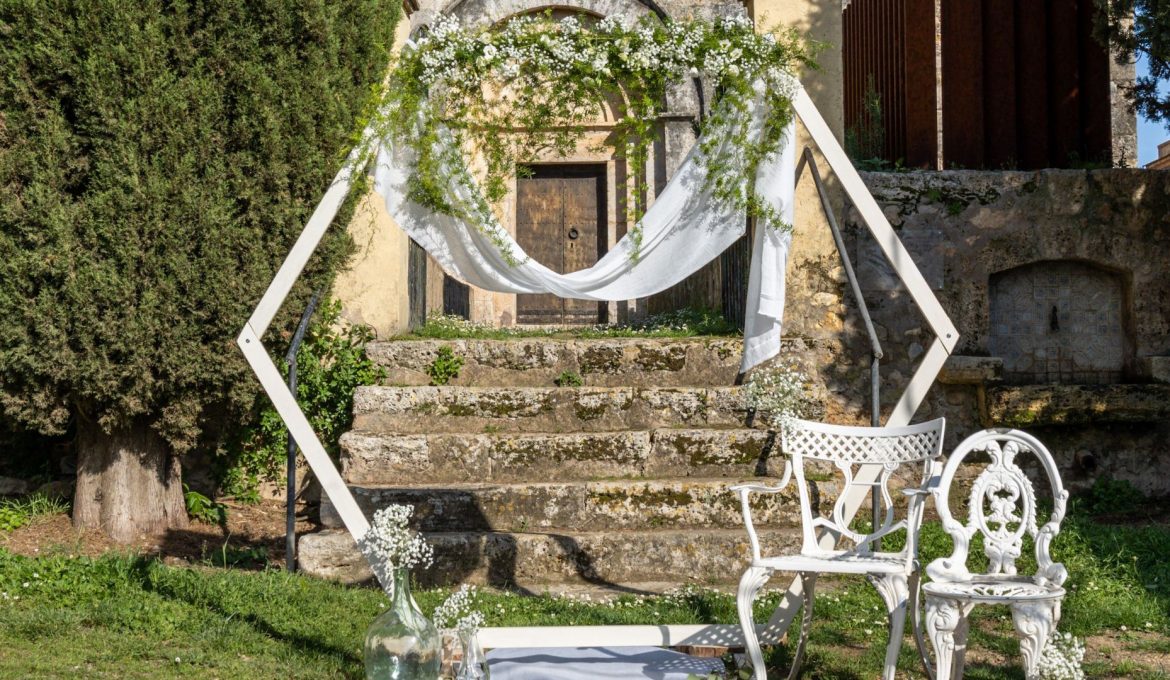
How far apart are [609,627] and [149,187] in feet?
10.8

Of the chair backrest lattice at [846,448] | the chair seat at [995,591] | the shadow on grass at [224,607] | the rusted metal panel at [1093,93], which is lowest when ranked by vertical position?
the shadow on grass at [224,607]

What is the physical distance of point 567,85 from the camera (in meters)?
4.84

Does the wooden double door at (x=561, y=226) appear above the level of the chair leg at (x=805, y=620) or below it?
A: above

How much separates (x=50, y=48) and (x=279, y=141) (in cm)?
119

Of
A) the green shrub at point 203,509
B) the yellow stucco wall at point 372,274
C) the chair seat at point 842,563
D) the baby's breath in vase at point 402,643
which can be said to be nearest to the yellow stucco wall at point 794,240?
the yellow stucco wall at point 372,274

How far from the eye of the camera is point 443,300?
9719 mm

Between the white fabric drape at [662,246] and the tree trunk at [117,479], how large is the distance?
7.79 ft

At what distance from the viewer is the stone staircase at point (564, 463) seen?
5.48m

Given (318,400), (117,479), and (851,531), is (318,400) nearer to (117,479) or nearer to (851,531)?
(117,479)

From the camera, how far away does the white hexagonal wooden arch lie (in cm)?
436

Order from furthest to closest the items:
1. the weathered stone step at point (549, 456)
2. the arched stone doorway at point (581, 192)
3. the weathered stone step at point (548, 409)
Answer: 1. the arched stone doorway at point (581, 192)
2. the weathered stone step at point (548, 409)
3. the weathered stone step at point (549, 456)

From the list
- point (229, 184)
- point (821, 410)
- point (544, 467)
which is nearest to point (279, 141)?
point (229, 184)

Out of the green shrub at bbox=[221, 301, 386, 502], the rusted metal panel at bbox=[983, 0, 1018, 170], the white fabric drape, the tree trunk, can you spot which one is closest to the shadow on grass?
the tree trunk

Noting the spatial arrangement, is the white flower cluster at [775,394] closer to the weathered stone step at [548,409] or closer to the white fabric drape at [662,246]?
the weathered stone step at [548,409]
